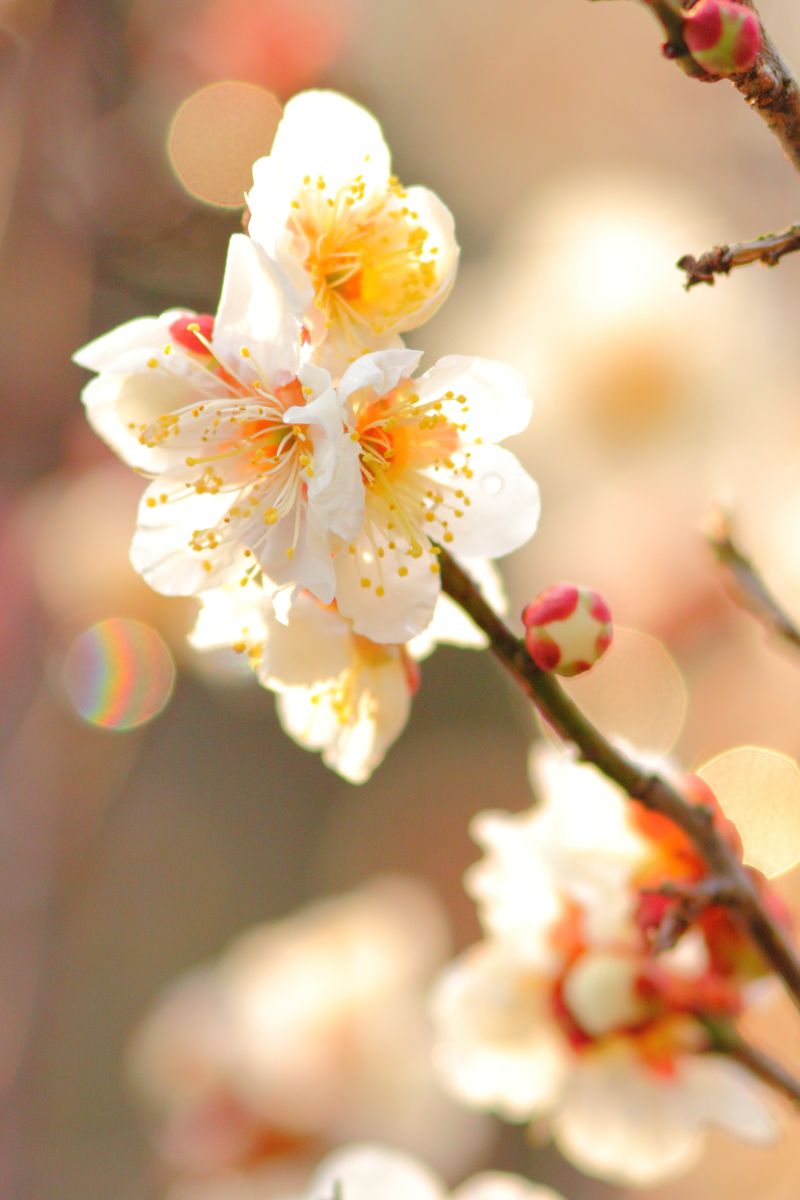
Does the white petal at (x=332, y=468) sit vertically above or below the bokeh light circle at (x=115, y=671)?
above

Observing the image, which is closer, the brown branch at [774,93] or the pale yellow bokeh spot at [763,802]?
the brown branch at [774,93]

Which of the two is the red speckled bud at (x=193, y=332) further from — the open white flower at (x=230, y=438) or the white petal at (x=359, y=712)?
the white petal at (x=359, y=712)

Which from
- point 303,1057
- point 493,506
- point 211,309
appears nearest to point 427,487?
point 493,506

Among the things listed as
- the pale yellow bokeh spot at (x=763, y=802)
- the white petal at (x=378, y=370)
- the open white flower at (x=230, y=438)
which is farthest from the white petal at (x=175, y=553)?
the pale yellow bokeh spot at (x=763, y=802)

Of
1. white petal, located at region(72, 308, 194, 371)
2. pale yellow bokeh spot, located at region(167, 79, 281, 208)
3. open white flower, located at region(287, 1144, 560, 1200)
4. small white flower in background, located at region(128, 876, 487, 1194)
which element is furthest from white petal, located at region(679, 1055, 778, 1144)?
pale yellow bokeh spot, located at region(167, 79, 281, 208)

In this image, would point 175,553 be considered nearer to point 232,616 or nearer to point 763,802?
point 232,616

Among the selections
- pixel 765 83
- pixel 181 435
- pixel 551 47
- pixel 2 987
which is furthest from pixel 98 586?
pixel 551 47
